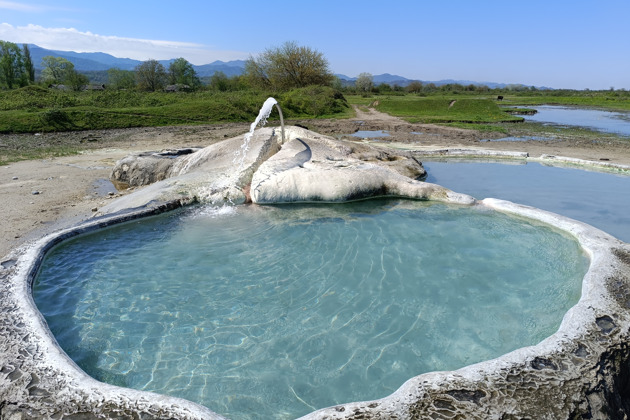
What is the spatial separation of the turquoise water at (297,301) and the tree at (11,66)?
4533 cm

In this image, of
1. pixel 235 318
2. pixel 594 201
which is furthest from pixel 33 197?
pixel 594 201

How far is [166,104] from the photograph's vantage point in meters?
30.3

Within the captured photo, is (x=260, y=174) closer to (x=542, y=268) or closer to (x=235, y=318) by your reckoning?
(x=235, y=318)

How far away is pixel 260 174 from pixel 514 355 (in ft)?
21.1

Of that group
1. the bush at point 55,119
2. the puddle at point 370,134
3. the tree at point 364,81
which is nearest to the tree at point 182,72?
the tree at point 364,81

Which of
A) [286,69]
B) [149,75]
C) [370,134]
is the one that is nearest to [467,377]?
[370,134]

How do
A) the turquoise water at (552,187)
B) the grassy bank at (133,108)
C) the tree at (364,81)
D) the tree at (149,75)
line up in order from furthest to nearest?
the tree at (364,81) < the tree at (149,75) < the grassy bank at (133,108) < the turquoise water at (552,187)

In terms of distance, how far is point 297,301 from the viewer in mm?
4906

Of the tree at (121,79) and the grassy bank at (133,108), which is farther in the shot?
the tree at (121,79)

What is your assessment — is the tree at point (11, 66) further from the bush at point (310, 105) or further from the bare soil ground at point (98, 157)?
the bare soil ground at point (98, 157)

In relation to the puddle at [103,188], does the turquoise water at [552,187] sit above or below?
above

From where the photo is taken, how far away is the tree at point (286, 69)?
44281 millimetres

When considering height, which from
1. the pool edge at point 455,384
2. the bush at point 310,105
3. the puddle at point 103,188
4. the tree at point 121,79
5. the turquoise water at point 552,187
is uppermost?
the tree at point 121,79

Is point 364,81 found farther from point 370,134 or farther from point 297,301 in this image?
point 297,301
